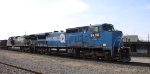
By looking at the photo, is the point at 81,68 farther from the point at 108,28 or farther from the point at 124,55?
the point at 108,28

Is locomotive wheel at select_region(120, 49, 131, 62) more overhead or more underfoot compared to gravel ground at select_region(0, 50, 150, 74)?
more overhead

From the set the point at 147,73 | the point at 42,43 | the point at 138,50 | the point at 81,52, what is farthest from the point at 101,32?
the point at 138,50

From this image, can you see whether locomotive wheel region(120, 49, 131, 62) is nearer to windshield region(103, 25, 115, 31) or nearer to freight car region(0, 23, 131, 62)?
freight car region(0, 23, 131, 62)

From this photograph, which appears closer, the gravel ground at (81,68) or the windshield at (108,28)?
the gravel ground at (81,68)

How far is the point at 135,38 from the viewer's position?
51.7 meters

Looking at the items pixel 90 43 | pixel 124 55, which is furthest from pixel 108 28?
pixel 124 55

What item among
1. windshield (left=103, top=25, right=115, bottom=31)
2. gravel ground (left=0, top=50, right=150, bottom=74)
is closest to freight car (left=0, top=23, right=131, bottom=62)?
windshield (left=103, top=25, right=115, bottom=31)

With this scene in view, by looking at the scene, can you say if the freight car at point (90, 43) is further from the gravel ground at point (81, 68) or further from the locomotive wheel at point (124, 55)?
the gravel ground at point (81, 68)

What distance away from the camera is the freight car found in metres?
18.0

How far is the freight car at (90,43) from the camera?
18.0 meters

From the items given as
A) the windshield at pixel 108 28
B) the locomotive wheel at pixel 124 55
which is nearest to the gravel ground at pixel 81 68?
the locomotive wheel at pixel 124 55

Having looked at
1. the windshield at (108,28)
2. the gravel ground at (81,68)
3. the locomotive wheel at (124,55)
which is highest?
the windshield at (108,28)

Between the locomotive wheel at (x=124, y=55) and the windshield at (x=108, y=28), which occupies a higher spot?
the windshield at (x=108, y=28)

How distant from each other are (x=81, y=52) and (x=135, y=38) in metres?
33.8
